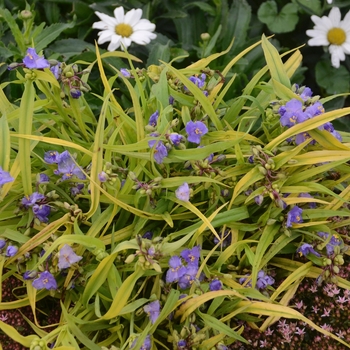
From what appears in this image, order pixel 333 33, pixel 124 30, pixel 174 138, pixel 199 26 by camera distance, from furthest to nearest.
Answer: pixel 199 26
pixel 333 33
pixel 124 30
pixel 174 138

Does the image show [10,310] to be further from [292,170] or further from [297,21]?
[297,21]

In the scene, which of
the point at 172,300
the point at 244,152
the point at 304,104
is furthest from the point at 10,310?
the point at 304,104

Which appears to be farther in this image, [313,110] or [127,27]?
[127,27]

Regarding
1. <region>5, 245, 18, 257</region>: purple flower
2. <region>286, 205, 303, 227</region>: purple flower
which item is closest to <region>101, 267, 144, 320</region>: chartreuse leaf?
<region>5, 245, 18, 257</region>: purple flower

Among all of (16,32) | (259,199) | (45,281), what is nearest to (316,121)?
(259,199)

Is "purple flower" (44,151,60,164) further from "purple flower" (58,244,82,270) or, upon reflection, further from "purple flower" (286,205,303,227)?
"purple flower" (286,205,303,227)

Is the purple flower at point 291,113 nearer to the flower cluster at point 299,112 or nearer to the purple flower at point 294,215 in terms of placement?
the flower cluster at point 299,112

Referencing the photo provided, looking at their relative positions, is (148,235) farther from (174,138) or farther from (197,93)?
(197,93)
